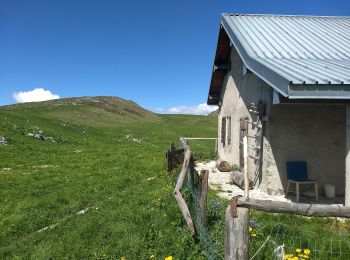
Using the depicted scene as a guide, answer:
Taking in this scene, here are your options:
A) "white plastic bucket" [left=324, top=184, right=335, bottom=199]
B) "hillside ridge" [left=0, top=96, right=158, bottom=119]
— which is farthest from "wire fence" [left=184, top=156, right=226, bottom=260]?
"hillside ridge" [left=0, top=96, right=158, bottom=119]

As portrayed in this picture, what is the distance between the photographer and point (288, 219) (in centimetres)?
838

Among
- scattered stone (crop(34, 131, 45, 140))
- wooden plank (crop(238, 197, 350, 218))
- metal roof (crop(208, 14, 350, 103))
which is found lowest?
wooden plank (crop(238, 197, 350, 218))

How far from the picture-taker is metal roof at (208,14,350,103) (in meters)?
7.88

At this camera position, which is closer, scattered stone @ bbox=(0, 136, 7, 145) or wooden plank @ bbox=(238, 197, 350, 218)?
wooden plank @ bbox=(238, 197, 350, 218)

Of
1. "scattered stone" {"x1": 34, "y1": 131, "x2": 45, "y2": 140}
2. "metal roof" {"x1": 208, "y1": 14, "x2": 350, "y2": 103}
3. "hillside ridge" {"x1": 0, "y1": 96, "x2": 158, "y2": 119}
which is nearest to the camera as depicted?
"metal roof" {"x1": 208, "y1": 14, "x2": 350, "y2": 103}

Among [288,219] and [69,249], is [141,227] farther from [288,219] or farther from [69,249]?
[288,219]

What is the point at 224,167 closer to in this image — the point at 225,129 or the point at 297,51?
the point at 225,129

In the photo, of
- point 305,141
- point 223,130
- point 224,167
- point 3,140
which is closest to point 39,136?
point 3,140

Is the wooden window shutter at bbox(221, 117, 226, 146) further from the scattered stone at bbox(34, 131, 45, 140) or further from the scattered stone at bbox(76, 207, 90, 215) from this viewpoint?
the scattered stone at bbox(34, 131, 45, 140)

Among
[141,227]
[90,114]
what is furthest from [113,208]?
[90,114]

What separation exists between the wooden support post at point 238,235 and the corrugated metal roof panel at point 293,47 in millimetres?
4374

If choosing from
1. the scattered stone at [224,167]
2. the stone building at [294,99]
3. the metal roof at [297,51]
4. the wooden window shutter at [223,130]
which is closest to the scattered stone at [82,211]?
the stone building at [294,99]

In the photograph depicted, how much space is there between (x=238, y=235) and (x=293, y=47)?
954cm

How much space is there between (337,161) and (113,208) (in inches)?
264
